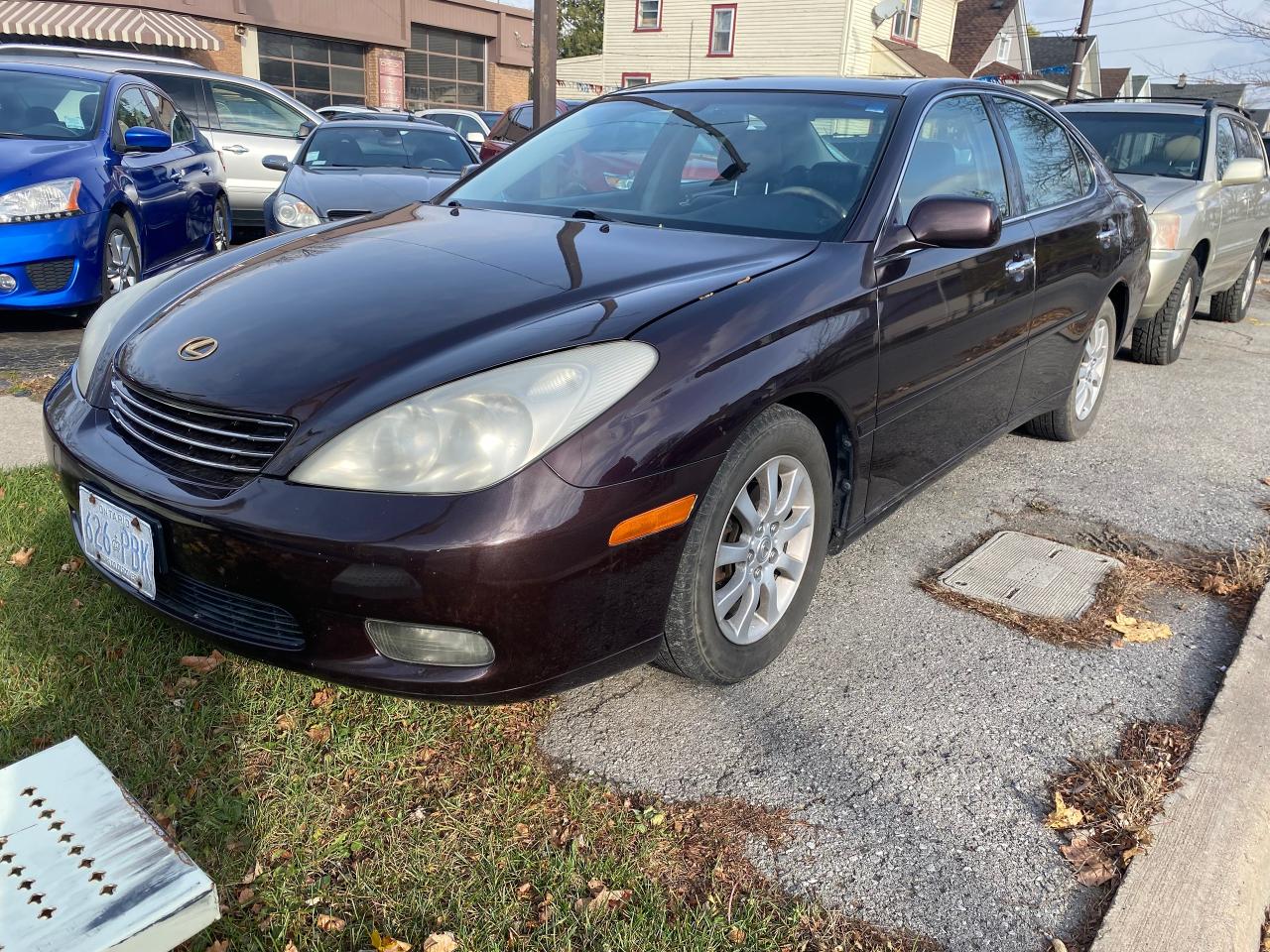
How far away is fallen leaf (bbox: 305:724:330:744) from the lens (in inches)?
95.0

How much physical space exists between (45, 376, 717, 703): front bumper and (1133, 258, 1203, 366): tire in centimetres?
549

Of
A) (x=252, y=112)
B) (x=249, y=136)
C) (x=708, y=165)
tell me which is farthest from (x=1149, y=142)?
(x=252, y=112)

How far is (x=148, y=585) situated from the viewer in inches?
88.7

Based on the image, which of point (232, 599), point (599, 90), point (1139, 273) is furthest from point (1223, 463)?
point (599, 90)

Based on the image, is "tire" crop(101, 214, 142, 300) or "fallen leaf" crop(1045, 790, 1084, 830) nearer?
"fallen leaf" crop(1045, 790, 1084, 830)

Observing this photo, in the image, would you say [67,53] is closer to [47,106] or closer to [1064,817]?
[47,106]

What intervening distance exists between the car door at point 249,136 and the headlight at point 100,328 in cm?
731

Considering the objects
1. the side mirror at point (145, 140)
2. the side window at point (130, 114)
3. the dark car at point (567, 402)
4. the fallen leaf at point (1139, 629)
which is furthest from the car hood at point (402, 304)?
the side window at point (130, 114)

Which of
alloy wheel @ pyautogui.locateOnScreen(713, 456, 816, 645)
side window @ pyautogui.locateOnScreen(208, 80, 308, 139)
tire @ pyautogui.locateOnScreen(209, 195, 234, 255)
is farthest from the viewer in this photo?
side window @ pyautogui.locateOnScreen(208, 80, 308, 139)

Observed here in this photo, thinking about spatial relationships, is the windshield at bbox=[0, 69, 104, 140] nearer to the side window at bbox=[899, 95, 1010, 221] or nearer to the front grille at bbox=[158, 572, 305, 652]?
the front grille at bbox=[158, 572, 305, 652]

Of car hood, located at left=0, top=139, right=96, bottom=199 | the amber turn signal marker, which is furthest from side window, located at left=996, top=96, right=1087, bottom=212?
car hood, located at left=0, top=139, right=96, bottom=199

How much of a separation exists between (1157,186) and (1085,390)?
263 centimetres

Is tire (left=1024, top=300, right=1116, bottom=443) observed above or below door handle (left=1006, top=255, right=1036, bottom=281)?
below

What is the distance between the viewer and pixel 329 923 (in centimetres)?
190
